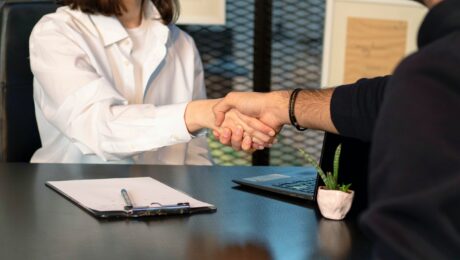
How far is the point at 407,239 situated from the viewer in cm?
57

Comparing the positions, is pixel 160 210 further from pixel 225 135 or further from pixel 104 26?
pixel 104 26

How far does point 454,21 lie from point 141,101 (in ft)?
4.39

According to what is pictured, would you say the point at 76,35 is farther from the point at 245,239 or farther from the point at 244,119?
the point at 245,239

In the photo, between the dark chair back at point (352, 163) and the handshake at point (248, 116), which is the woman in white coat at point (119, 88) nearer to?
the handshake at point (248, 116)

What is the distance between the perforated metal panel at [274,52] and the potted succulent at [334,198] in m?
1.59

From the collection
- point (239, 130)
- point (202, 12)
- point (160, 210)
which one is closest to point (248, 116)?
point (239, 130)

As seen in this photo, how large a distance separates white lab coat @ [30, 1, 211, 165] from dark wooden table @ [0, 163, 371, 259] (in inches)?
12.2

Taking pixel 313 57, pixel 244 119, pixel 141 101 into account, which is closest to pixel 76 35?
pixel 141 101

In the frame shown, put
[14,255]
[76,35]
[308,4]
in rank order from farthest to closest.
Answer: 1. [308,4]
2. [76,35]
3. [14,255]

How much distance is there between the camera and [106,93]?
1.67m

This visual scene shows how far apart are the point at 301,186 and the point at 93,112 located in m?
0.59

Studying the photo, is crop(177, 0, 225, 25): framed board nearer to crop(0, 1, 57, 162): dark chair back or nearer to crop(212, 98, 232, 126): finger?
crop(0, 1, 57, 162): dark chair back

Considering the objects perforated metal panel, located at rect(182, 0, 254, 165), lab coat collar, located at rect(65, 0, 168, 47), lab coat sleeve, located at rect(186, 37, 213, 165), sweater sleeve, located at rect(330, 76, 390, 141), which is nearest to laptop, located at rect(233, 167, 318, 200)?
sweater sleeve, located at rect(330, 76, 390, 141)

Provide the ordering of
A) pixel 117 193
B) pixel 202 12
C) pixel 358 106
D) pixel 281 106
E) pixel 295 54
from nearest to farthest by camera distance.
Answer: pixel 358 106, pixel 117 193, pixel 281 106, pixel 202 12, pixel 295 54
